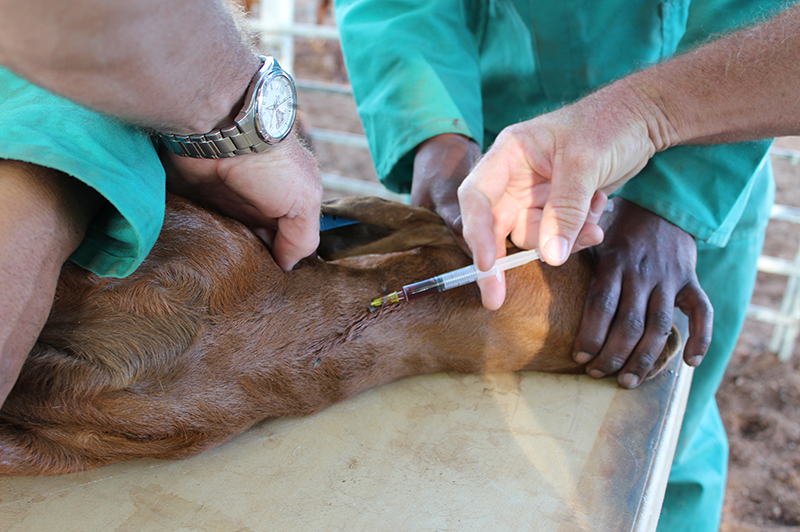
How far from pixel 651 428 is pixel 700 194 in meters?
0.50

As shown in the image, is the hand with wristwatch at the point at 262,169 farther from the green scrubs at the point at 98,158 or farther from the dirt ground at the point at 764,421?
the dirt ground at the point at 764,421

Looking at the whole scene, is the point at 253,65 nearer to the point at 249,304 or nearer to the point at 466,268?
the point at 249,304

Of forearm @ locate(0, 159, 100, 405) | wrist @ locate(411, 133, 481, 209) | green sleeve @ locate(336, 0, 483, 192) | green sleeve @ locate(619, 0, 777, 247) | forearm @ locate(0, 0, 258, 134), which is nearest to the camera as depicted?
forearm @ locate(0, 0, 258, 134)

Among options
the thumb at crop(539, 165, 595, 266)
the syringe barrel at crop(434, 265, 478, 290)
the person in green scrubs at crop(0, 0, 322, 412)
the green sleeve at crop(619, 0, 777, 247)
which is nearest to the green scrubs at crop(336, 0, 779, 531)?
the green sleeve at crop(619, 0, 777, 247)

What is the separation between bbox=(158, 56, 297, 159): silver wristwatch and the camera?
27.9 inches

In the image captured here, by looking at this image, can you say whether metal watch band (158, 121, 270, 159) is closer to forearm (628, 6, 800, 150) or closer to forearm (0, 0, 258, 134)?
forearm (0, 0, 258, 134)

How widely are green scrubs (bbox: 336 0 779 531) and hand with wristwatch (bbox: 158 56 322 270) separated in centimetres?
59

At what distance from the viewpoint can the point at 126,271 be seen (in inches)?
26.6

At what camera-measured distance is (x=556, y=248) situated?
35.7 inches

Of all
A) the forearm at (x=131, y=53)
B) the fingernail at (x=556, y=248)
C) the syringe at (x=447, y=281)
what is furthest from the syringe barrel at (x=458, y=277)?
the forearm at (x=131, y=53)

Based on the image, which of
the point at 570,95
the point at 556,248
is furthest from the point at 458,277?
the point at 570,95

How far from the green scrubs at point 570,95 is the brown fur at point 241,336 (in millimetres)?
315

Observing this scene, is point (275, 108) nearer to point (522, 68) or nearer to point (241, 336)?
point (241, 336)

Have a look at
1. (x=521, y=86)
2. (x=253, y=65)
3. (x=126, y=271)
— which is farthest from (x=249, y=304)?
(x=521, y=86)
